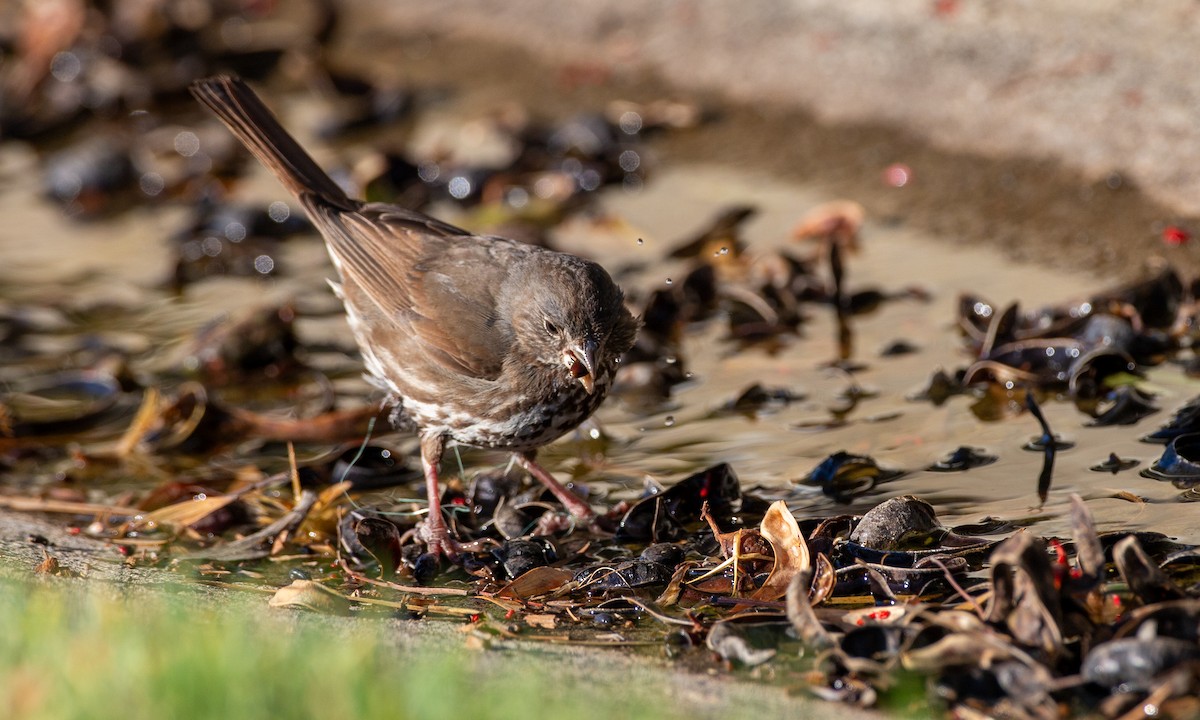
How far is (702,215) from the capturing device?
7.04 m

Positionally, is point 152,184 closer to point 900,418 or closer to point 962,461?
point 900,418

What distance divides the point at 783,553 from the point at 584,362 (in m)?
0.98

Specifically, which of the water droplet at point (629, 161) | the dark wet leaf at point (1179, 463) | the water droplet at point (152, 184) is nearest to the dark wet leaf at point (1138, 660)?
the dark wet leaf at point (1179, 463)

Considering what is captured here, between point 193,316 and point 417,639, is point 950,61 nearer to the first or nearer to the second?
point 193,316

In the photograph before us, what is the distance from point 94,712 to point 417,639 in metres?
0.95

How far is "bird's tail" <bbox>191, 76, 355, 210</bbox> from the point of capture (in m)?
5.58

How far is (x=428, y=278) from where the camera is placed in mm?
5082

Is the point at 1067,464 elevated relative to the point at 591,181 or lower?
lower

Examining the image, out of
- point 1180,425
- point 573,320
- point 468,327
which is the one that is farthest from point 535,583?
point 1180,425

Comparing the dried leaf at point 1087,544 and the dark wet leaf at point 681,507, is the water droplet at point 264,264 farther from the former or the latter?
the dried leaf at point 1087,544

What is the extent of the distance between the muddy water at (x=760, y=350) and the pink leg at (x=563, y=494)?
21 cm

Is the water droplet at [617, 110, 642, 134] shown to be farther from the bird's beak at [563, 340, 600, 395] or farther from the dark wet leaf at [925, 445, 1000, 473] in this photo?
the dark wet leaf at [925, 445, 1000, 473]

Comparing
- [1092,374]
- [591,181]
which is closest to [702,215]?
[591,181]

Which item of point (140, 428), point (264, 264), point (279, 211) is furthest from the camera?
point (279, 211)
